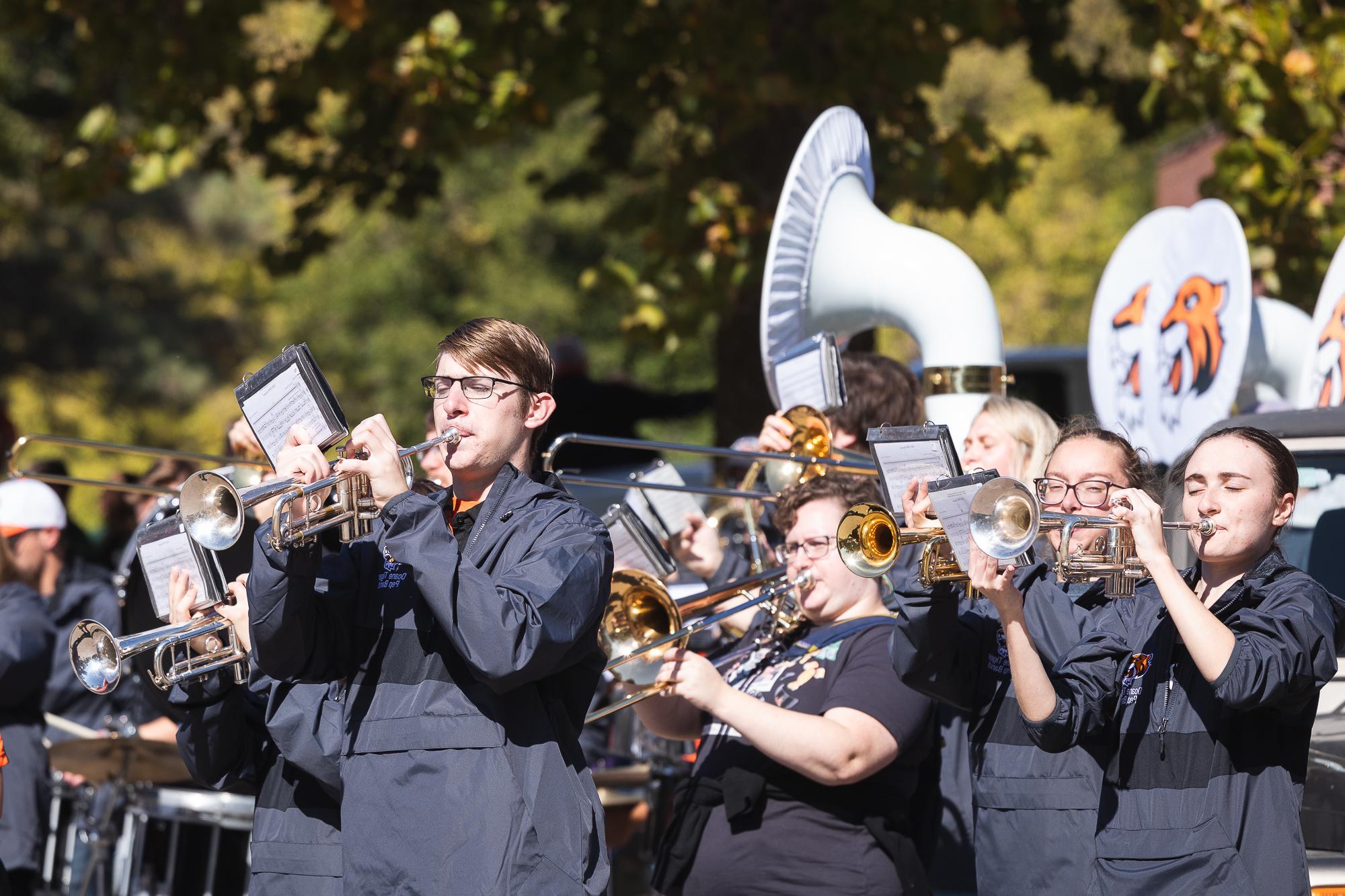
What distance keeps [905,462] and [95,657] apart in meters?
1.78

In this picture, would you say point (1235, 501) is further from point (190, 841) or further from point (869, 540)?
point (190, 841)

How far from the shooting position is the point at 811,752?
3.69 meters

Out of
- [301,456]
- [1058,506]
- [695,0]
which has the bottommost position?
[1058,506]

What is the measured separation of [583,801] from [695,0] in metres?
4.95

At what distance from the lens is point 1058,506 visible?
3.51 m

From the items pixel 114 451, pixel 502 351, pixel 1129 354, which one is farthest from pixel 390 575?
pixel 1129 354

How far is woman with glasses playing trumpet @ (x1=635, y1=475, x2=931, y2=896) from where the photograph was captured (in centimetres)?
372

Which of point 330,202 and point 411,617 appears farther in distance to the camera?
point 330,202

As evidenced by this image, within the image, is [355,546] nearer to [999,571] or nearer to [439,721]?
[439,721]

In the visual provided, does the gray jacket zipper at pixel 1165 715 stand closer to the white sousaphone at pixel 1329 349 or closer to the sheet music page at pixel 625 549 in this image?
the sheet music page at pixel 625 549

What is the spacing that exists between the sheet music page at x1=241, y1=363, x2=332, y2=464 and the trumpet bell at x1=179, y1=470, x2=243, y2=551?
0.35ft

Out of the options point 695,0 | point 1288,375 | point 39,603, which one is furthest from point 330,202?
point 1288,375

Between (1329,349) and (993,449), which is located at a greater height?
(1329,349)

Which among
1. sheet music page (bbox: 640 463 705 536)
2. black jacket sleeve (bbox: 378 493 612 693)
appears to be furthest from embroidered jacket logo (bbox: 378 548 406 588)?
sheet music page (bbox: 640 463 705 536)
